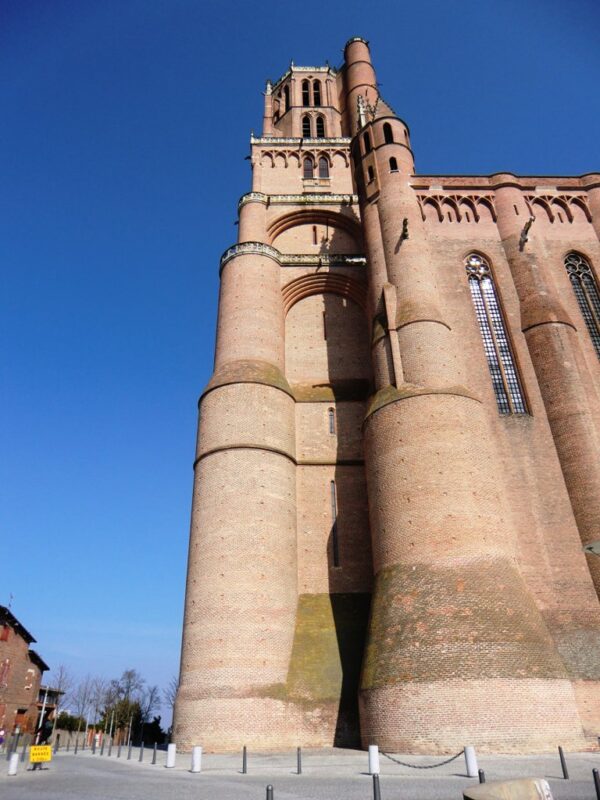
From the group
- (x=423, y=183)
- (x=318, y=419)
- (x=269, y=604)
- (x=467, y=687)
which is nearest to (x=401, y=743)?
(x=467, y=687)

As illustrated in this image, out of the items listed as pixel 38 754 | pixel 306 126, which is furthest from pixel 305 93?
pixel 38 754

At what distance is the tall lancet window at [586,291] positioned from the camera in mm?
22267

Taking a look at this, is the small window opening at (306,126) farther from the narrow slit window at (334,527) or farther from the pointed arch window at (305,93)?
the narrow slit window at (334,527)

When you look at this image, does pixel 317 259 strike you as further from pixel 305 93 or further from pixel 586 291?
pixel 305 93

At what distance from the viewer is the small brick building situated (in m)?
33.9

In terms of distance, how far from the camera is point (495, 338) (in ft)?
71.7

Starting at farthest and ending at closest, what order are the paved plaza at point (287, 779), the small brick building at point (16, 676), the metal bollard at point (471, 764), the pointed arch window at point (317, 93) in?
the pointed arch window at point (317, 93) → the small brick building at point (16, 676) → the metal bollard at point (471, 764) → the paved plaza at point (287, 779)

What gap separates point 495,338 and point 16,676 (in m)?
36.0

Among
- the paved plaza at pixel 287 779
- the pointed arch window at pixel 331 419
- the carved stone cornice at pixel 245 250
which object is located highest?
the carved stone cornice at pixel 245 250

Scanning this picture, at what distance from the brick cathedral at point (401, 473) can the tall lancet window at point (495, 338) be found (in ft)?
0.28

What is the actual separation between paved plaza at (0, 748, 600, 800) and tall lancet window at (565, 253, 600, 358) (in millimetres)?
15551

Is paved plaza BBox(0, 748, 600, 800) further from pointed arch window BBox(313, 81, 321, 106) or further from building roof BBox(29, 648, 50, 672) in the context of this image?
pointed arch window BBox(313, 81, 321, 106)

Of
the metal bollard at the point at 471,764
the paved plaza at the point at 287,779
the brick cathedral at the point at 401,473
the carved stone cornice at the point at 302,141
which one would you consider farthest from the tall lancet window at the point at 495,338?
the carved stone cornice at the point at 302,141

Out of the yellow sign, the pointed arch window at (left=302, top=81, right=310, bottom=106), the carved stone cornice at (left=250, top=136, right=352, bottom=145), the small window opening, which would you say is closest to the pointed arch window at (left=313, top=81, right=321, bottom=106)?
the pointed arch window at (left=302, top=81, right=310, bottom=106)
